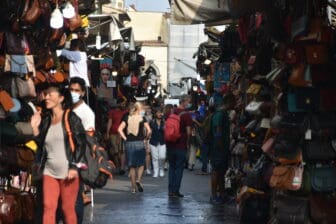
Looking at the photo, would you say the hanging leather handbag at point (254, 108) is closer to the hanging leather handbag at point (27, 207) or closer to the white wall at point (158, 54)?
the hanging leather handbag at point (27, 207)

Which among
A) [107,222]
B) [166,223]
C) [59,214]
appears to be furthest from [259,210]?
[59,214]

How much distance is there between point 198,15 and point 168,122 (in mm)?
4232

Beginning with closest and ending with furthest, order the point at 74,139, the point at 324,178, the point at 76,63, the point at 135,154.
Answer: the point at 74,139
the point at 324,178
the point at 76,63
the point at 135,154

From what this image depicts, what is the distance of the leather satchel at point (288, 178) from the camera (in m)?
10.0

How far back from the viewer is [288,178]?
399 inches

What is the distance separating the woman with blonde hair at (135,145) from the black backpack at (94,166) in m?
8.38

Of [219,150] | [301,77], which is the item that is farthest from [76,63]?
[301,77]

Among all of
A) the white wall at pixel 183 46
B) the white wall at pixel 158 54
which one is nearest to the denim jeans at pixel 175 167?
the white wall at pixel 183 46

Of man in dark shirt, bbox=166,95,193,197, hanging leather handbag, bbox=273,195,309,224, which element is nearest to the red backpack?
man in dark shirt, bbox=166,95,193,197

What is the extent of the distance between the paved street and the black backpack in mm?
3194

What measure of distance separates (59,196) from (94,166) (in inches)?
20.3

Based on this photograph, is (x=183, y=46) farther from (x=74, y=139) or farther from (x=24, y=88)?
(x=74, y=139)

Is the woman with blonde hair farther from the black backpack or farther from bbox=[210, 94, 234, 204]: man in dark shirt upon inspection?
the black backpack

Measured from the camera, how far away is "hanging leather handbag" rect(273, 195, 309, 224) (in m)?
10.1
